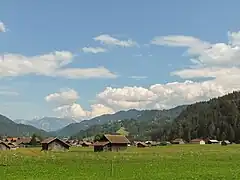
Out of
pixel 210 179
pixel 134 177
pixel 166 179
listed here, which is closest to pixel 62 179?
pixel 134 177

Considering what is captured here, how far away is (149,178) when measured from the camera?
3703 cm

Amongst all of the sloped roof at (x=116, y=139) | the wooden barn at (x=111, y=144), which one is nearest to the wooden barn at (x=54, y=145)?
the wooden barn at (x=111, y=144)

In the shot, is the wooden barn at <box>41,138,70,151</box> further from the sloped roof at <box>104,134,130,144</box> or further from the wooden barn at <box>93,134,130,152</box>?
the sloped roof at <box>104,134,130,144</box>

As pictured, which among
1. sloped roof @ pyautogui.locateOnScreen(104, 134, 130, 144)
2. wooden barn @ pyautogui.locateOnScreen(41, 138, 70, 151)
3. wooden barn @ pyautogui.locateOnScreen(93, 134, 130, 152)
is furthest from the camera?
sloped roof @ pyautogui.locateOnScreen(104, 134, 130, 144)

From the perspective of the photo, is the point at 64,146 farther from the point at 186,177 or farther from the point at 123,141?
the point at 186,177

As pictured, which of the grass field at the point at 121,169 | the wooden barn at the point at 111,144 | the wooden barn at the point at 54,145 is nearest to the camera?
the grass field at the point at 121,169

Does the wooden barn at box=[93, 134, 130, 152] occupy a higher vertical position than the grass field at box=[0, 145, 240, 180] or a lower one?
higher

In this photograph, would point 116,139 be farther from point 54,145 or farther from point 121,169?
point 121,169

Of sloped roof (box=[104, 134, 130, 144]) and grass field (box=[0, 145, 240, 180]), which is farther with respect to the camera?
sloped roof (box=[104, 134, 130, 144])

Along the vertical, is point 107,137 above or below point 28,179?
above

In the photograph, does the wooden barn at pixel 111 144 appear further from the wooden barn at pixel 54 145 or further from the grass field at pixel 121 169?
the grass field at pixel 121 169

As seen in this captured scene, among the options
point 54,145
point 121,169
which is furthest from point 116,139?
point 121,169

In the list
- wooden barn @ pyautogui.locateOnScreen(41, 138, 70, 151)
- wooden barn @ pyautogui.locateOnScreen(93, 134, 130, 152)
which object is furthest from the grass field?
wooden barn @ pyautogui.locateOnScreen(41, 138, 70, 151)

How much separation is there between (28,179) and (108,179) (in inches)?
259
